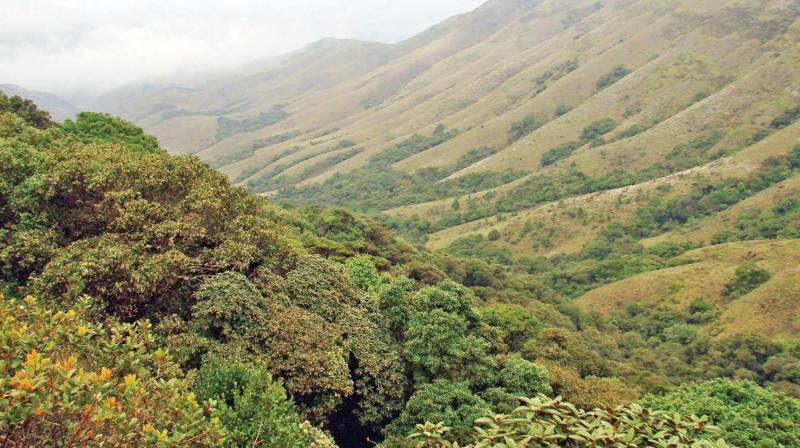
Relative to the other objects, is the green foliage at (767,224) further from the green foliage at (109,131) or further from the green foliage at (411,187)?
the green foliage at (109,131)

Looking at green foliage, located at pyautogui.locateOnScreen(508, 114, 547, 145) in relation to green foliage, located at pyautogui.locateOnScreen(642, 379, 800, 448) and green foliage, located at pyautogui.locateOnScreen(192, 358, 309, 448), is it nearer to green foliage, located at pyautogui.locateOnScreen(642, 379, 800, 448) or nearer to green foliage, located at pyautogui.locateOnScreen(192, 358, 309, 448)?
green foliage, located at pyautogui.locateOnScreen(642, 379, 800, 448)

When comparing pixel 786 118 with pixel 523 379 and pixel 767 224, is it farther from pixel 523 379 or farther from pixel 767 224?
pixel 523 379

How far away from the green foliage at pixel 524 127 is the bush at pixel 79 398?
183 metres

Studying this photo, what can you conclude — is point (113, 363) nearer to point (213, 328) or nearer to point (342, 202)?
point (213, 328)

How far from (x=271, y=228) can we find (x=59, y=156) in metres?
8.73

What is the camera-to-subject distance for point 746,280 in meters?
69.5

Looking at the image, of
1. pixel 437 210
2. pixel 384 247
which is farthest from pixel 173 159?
pixel 437 210

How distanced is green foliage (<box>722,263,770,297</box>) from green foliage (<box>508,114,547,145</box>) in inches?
4637

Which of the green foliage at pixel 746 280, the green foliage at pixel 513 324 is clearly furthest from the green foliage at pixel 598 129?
the green foliage at pixel 513 324

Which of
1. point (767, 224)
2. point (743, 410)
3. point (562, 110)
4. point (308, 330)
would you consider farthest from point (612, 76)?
point (308, 330)

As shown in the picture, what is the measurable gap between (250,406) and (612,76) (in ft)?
672

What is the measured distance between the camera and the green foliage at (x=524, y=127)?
183 meters

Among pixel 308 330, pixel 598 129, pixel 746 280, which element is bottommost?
pixel 746 280

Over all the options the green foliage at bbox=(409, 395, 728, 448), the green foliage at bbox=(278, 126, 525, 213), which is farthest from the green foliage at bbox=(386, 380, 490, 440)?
the green foliage at bbox=(278, 126, 525, 213)
